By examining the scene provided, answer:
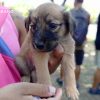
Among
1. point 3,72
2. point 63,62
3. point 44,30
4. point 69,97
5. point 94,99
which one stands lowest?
point 94,99

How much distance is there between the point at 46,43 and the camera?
65.7 inches

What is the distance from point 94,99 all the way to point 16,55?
3548 millimetres

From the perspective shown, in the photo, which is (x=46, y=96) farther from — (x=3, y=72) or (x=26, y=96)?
(x=3, y=72)

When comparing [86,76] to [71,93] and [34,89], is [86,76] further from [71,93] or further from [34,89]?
[34,89]

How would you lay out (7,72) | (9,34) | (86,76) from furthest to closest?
1. (86,76)
2. (9,34)
3. (7,72)

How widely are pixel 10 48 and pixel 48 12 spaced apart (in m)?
0.28

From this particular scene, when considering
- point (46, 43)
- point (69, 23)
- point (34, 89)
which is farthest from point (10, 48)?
point (34, 89)

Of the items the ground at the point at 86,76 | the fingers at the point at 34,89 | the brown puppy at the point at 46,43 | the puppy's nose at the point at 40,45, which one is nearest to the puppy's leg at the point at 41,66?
the brown puppy at the point at 46,43

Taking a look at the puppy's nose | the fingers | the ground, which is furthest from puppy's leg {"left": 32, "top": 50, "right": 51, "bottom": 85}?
the ground

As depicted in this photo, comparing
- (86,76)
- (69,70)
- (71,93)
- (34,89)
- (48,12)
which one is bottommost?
(86,76)

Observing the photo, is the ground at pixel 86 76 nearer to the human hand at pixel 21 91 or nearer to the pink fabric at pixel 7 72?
the pink fabric at pixel 7 72

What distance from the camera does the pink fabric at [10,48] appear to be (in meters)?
1.60

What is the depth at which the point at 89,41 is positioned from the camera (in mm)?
9508

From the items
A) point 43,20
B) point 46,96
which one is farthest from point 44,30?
point 46,96
